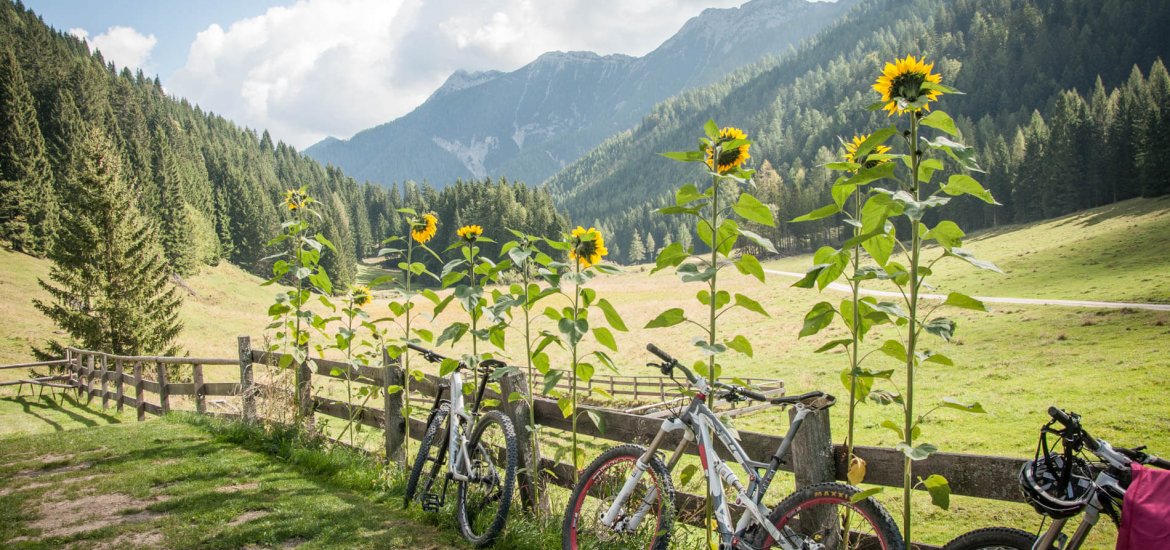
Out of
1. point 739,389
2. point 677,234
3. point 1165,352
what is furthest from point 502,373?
point 677,234

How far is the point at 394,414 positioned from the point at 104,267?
20952 millimetres

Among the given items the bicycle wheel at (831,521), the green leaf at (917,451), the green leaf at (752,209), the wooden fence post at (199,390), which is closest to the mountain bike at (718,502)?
the bicycle wheel at (831,521)

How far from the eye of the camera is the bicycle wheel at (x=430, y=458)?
4746 mm

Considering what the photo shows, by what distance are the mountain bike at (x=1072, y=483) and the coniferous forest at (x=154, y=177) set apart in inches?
1043

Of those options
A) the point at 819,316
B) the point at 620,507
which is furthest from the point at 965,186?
the point at 620,507

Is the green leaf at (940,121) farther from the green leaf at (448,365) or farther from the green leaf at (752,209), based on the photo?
the green leaf at (448,365)

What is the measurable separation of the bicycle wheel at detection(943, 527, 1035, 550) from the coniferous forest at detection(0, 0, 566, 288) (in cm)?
2630

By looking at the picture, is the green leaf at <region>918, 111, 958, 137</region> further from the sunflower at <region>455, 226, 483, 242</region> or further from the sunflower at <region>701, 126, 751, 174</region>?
the sunflower at <region>455, 226, 483, 242</region>

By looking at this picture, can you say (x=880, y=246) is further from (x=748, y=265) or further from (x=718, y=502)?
(x=718, y=502)

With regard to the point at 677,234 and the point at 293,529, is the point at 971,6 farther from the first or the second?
the point at 293,529

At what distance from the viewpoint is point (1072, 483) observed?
218 centimetres

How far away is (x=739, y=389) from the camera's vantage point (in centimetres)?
313

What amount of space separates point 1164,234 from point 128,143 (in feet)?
311

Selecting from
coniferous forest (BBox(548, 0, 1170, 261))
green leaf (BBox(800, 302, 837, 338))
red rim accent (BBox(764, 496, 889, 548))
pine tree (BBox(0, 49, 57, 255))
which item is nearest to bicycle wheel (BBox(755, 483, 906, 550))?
red rim accent (BBox(764, 496, 889, 548))
